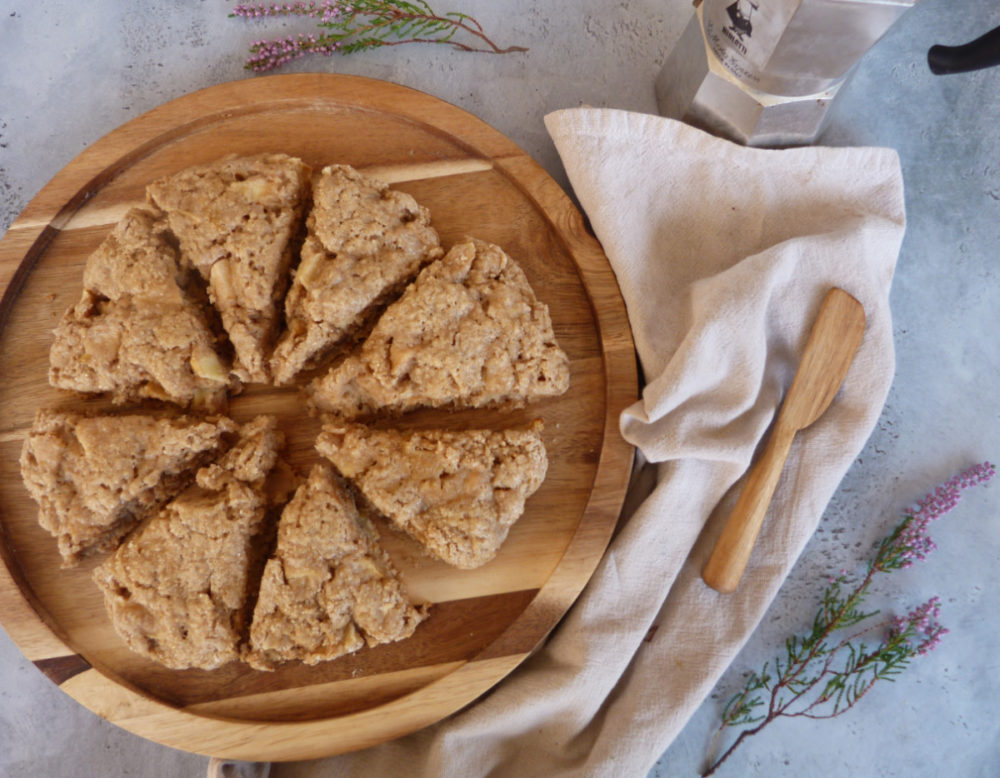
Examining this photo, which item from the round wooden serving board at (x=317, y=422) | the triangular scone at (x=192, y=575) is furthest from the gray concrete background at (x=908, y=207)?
the triangular scone at (x=192, y=575)

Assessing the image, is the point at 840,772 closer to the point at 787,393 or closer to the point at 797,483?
the point at 797,483

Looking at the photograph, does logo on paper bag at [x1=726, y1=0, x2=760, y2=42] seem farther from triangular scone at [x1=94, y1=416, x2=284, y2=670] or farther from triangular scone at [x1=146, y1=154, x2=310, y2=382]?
triangular scone at [x1=94, y1=416, x2=284, y2=670]

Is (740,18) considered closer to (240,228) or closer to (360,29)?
(360,29)

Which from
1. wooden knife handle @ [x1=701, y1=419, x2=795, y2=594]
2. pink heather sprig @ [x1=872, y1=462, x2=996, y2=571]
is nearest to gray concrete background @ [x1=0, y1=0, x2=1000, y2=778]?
pink heather sprig @ [x1=872, y1=462, x2=996, y2=571]

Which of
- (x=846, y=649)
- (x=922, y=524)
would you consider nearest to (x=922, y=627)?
(x=846, y=649)

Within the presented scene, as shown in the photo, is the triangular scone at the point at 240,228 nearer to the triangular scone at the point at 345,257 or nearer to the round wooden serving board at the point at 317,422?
the triangular scone at the point at 345,257
